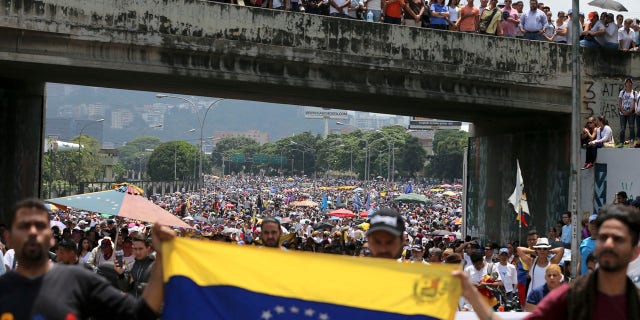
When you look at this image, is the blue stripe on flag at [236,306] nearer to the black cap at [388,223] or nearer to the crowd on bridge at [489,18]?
the black cap at [388,223]

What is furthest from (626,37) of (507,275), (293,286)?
(293,286)

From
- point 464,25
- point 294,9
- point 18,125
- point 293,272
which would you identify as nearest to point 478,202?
point 464,25

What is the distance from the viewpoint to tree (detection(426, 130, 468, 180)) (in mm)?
178625

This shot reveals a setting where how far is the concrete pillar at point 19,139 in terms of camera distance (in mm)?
26578

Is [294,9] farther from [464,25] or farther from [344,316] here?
[344,316]

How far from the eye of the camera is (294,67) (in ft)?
78.3

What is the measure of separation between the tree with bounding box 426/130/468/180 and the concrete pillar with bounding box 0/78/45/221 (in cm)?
15096

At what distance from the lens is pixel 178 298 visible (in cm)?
561

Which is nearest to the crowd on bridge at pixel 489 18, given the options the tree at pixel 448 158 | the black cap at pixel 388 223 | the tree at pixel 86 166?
the black cap at pixel 388 223

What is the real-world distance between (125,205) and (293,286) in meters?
10.3

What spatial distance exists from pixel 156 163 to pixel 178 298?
587 ft

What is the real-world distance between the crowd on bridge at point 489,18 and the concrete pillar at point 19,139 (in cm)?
754

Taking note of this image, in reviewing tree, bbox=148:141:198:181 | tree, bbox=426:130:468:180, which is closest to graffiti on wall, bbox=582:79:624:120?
tree, bbox=426:130:468:180

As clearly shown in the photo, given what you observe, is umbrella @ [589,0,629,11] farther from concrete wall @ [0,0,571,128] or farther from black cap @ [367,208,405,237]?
black cap @ [367,208,405,237]
